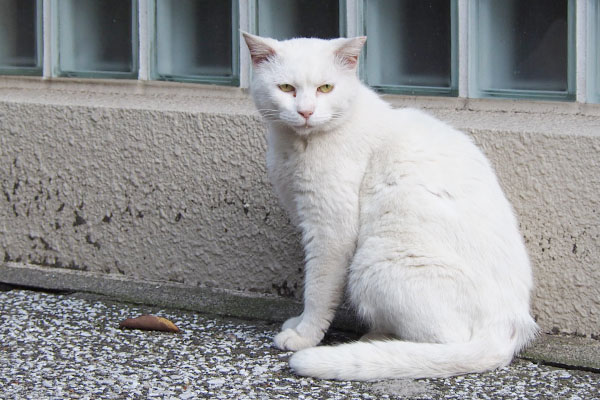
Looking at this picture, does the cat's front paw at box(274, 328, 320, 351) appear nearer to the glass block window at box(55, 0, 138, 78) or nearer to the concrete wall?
the concrete wall

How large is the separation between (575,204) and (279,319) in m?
1.18

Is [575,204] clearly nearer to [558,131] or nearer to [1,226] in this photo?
[558,131]

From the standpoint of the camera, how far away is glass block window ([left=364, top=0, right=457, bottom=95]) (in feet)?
11.4

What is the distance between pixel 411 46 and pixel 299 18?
50 centimetres

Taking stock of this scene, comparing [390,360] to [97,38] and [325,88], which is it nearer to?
Answer: [325,88]

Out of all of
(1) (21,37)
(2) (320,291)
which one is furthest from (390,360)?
(1) (21,37)

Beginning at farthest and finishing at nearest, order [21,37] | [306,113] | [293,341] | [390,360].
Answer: [21,37], [293,341], [306,113], [390,360]

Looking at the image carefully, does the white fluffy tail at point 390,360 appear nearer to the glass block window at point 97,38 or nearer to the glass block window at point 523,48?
the glass block window at point 523,48

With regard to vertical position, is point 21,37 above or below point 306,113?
above

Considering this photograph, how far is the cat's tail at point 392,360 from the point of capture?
109 inches

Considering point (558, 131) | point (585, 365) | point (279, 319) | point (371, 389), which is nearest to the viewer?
point (371, 389)

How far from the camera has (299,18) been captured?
A: 148 inches

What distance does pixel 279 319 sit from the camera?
3541 mm

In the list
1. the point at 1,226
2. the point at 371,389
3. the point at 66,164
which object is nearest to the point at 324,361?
the point at 371,389
